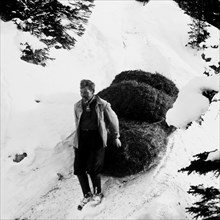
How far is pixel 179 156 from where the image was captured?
7227 mm

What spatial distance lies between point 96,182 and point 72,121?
8.72 ft

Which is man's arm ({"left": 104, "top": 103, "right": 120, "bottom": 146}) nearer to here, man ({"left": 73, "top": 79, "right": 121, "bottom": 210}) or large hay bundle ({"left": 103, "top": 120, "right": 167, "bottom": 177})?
man ({"left": 73, "top": 79, "right": 121, "bottom": 210})

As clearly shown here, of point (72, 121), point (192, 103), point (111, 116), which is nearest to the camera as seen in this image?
point (192, 103)

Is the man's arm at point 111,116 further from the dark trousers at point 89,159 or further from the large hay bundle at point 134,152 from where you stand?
the large hay bundle at point 134,152

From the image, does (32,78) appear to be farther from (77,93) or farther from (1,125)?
(1,125)

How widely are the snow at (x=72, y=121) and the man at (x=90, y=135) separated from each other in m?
0.39

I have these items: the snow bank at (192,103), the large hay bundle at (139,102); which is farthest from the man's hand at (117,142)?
the snow bank at (192,103)

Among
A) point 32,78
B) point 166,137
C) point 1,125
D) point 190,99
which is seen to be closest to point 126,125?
point 166,137

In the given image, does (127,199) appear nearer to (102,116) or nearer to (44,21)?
(102,116)

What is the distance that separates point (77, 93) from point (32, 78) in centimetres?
123

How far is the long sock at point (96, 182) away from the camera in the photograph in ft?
20.5

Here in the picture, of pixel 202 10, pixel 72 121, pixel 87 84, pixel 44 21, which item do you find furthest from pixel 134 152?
pixel 202 10

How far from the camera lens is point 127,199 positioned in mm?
6309

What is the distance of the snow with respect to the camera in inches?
245
